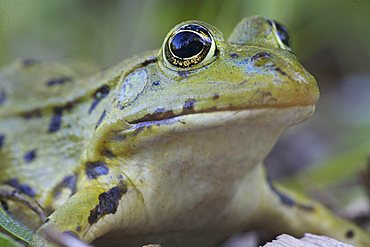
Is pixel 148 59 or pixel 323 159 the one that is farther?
pixel 323 159

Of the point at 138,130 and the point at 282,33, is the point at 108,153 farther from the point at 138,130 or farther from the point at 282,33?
the point at 282,33

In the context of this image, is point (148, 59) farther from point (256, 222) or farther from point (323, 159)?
point (323, 159)

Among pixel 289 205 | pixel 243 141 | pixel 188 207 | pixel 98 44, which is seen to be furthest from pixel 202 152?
pixel 98 44

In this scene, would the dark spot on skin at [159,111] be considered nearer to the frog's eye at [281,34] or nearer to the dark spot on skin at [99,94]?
the dark spot on skin at [99,94]

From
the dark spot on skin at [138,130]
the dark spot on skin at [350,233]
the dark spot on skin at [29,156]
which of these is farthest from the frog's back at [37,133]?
the dark spot on skin at [350,233]

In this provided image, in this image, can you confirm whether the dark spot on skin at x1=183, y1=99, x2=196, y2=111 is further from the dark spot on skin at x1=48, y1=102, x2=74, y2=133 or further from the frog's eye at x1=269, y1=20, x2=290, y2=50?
the dark spot on skin at x1=48, y1=102, x2=74, y2=133

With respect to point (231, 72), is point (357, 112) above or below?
below

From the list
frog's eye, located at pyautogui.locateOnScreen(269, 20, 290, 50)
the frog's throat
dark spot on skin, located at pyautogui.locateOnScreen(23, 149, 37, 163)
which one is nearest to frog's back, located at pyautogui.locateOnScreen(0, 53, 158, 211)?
dark spot on skin, located at pyautogui.locateOnScreen(23, 149, 37, 163)
